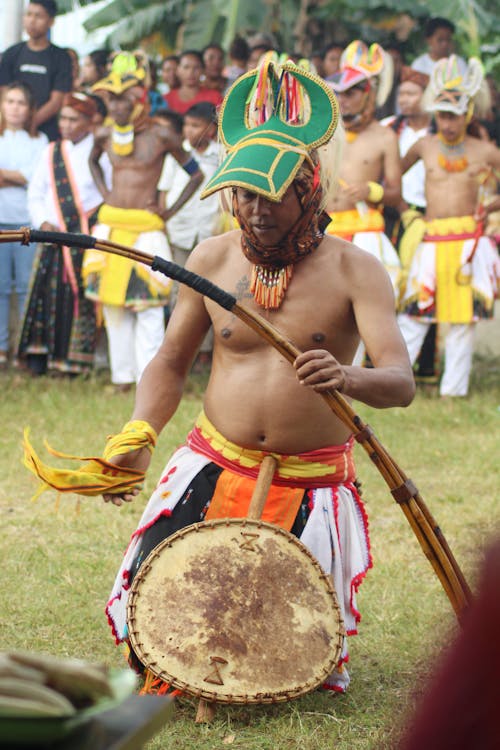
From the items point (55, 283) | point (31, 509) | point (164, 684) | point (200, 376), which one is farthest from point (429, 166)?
point (164, 684)

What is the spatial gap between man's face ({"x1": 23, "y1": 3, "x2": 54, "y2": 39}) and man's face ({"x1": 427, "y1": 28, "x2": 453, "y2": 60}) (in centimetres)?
384

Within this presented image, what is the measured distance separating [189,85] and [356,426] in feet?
27.8

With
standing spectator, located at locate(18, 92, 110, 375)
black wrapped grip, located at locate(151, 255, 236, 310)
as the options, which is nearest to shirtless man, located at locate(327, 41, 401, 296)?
standing spectator, located at locate(18, 92, 110, 375)

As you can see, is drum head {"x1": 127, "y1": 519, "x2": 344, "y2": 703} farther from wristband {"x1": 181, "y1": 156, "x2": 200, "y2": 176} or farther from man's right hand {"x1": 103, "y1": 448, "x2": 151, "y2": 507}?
wristband {"x1": 181, "y1": 156, "x2": 200, "y2": 176}

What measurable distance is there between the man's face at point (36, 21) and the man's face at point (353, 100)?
3.42 m

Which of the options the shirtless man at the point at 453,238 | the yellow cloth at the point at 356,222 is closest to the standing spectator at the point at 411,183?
the shirtless man at the point at 453,238

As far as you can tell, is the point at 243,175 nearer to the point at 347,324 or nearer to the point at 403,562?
the point at 347,324

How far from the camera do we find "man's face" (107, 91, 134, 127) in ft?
29.1

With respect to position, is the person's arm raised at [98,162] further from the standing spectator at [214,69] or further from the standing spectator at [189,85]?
the standing spectator at [214,69]

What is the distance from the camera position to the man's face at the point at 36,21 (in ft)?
35.7

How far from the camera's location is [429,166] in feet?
30.6

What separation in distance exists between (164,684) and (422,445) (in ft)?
13.7

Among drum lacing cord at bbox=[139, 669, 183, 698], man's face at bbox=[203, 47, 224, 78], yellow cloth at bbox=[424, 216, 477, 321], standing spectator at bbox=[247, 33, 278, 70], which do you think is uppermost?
standing spectator at bbox=[247, 33, 278, 70]

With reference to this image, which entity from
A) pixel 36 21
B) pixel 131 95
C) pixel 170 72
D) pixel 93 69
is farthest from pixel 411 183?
pixel 36 21
